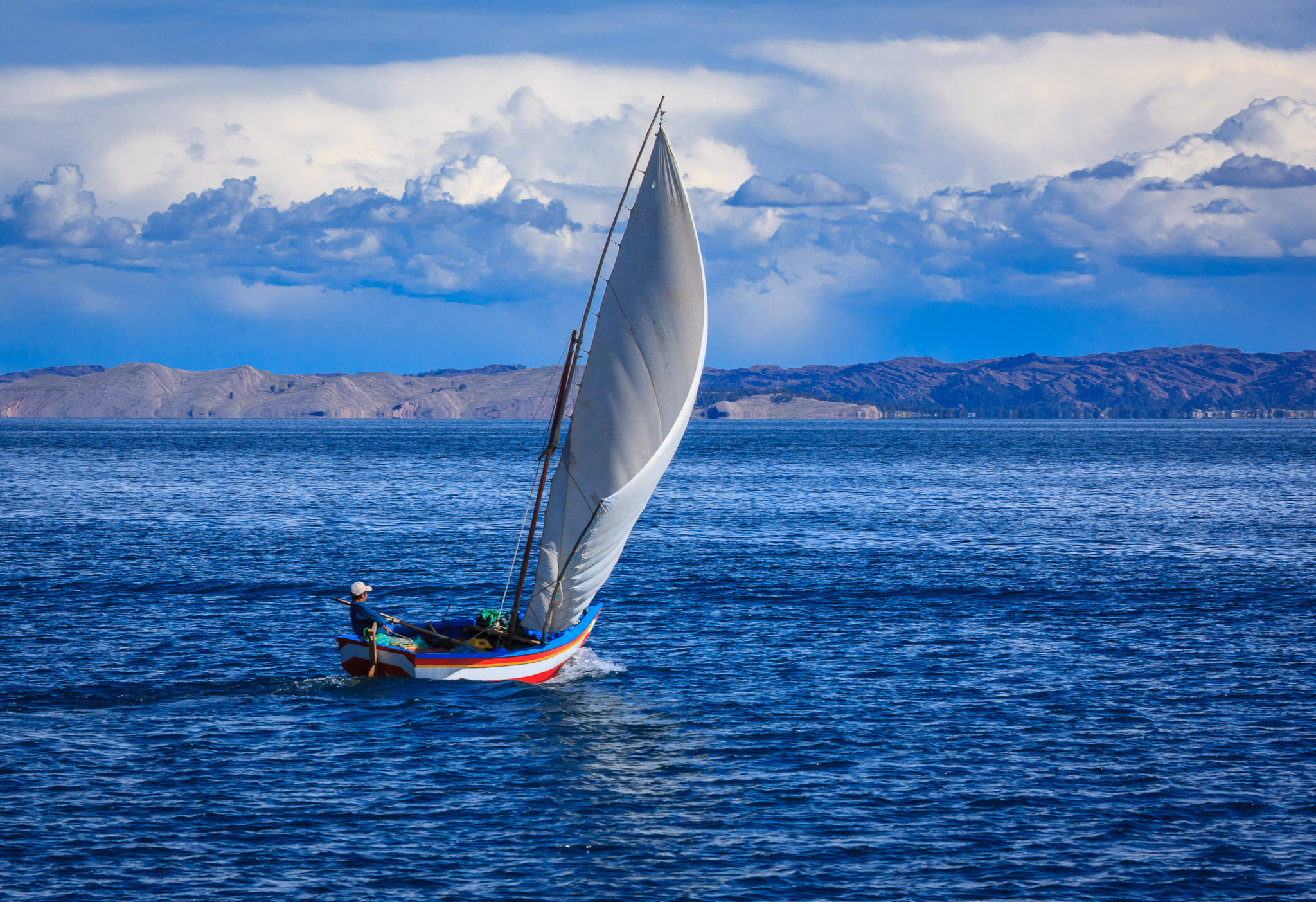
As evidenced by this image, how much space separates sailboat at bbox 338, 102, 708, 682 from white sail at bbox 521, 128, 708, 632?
0.03 metres

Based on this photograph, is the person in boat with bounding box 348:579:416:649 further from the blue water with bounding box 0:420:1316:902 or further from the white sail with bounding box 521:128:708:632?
the white sail with bounding box 521:128:708:632

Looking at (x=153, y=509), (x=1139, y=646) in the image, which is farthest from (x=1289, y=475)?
(x=153, y=509)

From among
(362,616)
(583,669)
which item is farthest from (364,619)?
(583,669)

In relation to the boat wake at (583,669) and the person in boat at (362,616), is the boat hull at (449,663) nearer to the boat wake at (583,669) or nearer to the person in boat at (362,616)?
the person in boat at (362,616)

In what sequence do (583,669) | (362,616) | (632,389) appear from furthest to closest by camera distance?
(583,669), (632,389), (362,616)

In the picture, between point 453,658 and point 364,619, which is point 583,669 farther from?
point 364,619

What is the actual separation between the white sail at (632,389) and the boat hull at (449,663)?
4.83ft

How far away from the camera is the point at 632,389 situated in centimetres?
3198

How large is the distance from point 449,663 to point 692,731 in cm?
759

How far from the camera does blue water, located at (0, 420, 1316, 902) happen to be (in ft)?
68.1

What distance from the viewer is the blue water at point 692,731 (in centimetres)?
2077

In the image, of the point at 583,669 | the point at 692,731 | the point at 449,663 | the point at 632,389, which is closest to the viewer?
the point at 692,731

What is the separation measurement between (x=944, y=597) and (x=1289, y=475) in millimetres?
91700

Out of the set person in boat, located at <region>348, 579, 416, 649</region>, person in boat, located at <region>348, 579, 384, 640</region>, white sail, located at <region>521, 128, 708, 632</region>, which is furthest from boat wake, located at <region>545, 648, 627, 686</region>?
person in boat, located at <region>348, 579, 384, 640</region>
